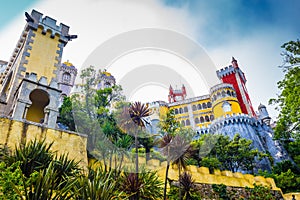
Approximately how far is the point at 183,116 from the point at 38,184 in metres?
45.8

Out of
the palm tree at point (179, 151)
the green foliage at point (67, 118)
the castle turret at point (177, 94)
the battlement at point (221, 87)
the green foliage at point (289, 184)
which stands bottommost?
the green foliage at point (289, 184)

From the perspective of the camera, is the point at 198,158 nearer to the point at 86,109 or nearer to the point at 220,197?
the point at 220,197

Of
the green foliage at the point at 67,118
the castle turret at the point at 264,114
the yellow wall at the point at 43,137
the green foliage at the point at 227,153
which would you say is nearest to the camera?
the yellow wall at the point at 43,137

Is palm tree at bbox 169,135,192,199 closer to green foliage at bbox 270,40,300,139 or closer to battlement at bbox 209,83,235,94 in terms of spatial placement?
green foliage at bbox 270,40,300,139

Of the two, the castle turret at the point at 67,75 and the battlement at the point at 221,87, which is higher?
the castle turret at the point at 67,75

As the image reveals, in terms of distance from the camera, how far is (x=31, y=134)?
984 cm

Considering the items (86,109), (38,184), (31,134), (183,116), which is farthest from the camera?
(183,116)

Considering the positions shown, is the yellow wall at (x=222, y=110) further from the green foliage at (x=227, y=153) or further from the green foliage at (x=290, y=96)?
the green foliage at (x=290, y=96)

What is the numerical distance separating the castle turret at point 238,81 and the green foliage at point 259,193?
3113 cm

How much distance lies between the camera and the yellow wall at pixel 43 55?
44.0 feet

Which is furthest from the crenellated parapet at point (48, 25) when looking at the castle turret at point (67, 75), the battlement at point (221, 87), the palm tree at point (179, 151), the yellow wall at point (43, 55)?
the battlement at point (221, 87)

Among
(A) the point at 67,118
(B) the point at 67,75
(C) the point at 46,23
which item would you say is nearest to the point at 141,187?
(A) the point at 67,118

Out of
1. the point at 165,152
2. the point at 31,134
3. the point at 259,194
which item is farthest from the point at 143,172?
the point at 259,194

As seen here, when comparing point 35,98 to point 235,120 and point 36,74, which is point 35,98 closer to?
point 36,74
